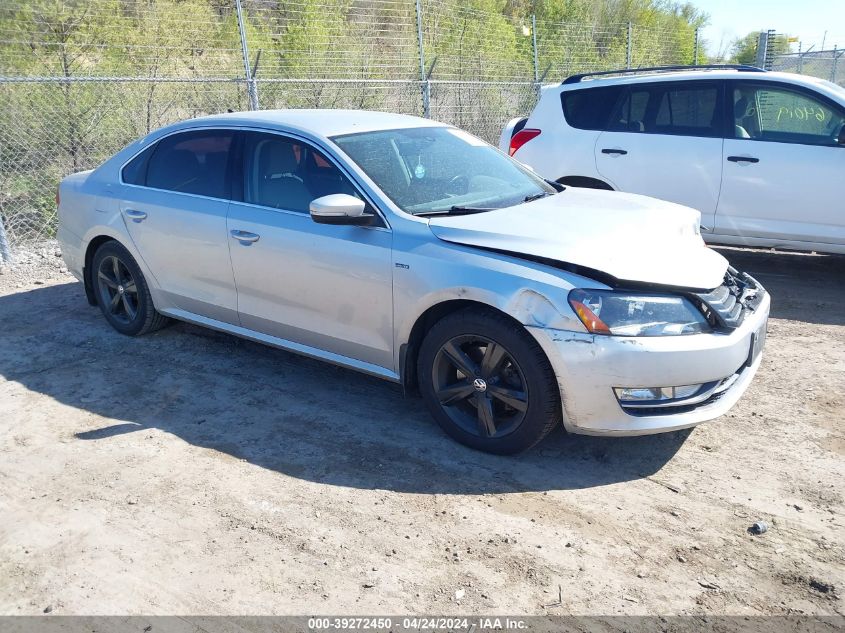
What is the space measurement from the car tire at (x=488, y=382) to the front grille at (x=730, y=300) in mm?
852

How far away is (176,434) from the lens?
4.35 m

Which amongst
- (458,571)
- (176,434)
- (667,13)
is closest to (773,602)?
(458,571)

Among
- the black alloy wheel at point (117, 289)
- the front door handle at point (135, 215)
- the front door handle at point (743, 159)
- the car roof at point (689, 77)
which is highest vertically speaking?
the car roof at point (689, 77)

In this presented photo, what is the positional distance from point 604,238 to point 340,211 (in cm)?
139

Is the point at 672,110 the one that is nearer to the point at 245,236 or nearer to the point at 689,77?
the point at 689,77

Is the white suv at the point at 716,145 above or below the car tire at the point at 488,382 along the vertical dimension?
above

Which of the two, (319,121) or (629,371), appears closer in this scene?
(629,371)

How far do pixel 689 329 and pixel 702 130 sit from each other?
154 inches

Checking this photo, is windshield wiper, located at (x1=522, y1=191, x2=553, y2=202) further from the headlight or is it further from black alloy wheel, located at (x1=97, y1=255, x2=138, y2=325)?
black alloy wheel, located at (x1=97, y1=255, x2=138, y2=325)

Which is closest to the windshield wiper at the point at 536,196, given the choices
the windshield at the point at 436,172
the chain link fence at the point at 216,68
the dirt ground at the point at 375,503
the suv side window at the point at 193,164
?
the windshield at the point at 436,172

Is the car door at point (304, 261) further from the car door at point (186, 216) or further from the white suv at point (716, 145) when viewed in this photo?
the white suv at point (716, 145)

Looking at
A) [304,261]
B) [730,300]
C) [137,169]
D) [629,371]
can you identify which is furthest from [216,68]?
[629,371]

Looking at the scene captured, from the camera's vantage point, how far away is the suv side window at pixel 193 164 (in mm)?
5039

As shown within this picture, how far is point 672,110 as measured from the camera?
7.09m
